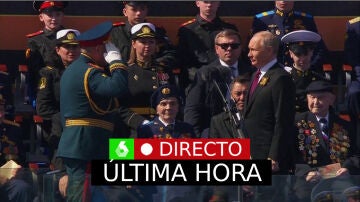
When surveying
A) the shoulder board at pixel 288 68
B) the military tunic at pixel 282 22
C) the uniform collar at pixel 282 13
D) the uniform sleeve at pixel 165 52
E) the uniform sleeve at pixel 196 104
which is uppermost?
the uniform collar at pixel 282 13

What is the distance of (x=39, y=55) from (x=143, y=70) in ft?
4.35

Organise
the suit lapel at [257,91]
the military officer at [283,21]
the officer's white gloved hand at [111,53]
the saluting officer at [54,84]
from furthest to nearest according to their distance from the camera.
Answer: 1. the military officer at [283,21]
2. the saluting officer at [54,84]
3. the suit lapel at [257,91]
4. the officer's white gloved hand at [111,53]

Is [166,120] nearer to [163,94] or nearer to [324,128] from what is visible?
[163,94]

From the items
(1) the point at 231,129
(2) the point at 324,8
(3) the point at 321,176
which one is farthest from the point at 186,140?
(2) the point at 324,8

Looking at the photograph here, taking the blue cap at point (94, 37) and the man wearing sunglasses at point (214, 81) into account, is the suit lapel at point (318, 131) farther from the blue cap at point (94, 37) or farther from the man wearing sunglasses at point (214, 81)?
the blue cap at point (94, 37)

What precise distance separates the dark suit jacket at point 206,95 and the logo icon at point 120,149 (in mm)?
751

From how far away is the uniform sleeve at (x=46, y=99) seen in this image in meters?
16.4

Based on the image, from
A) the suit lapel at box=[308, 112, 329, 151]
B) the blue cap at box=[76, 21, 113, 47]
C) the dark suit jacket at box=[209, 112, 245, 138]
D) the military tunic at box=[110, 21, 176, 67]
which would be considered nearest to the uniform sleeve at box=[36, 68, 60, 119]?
the military tunic at box=[110, 21, 176, 67]

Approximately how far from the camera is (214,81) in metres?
16.2

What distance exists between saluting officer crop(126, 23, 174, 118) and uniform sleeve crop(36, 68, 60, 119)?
0.89 m

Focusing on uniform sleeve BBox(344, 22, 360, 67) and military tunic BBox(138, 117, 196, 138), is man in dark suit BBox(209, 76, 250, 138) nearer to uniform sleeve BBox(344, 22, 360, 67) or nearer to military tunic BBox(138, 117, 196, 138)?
military tunic BBox(138, 117, 196, 138)

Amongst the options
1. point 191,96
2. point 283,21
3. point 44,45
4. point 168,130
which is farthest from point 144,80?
point 283,21

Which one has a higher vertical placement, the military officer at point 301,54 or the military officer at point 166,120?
the military officer at point 301,54

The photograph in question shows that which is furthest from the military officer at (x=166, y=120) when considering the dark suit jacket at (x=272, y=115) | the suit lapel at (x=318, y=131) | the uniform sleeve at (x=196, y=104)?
the suit lapel at (x=318, y=131)
